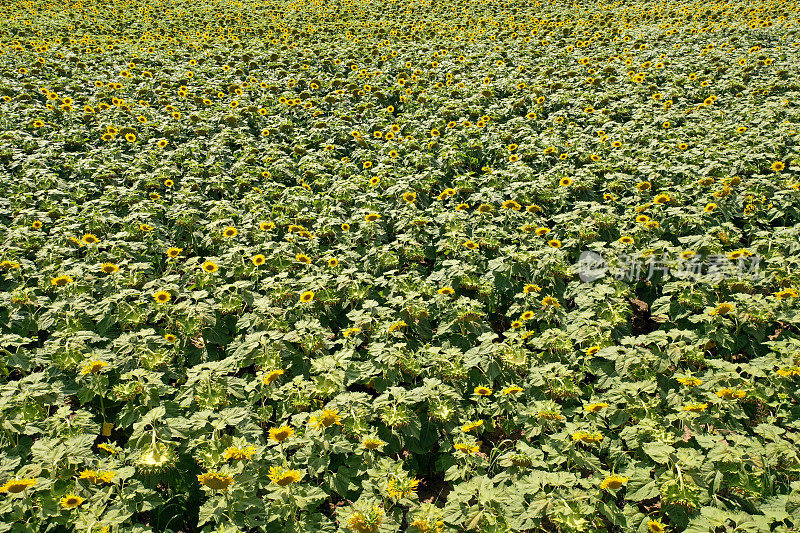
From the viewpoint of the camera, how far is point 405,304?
402cm

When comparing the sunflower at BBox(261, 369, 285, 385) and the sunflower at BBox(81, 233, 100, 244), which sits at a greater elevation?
the sunflower at BBox(81, 233, 100, 244)

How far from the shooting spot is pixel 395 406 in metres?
3.17

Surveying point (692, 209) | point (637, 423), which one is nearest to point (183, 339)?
point (637, 423)

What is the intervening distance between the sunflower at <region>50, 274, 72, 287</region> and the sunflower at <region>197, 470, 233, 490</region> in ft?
7.96

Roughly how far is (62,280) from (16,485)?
1.99 metres

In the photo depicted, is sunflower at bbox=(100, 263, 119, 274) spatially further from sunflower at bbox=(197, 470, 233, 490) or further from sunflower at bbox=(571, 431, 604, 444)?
sunflower at bbox=(571, 431, 604, 444)

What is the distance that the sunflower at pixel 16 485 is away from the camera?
2.56m

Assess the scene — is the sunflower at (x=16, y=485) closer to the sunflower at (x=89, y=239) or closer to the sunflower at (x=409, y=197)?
the sunflower at (x=89, y=239)

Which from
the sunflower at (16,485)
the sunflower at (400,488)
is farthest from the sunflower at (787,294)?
the sunflower at (16,485)

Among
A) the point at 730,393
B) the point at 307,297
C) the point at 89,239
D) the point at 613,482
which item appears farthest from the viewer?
the point at 89,239

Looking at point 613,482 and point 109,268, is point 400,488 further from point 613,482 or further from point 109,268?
point 109,268

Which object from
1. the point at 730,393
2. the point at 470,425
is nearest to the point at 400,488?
the point at 470,425

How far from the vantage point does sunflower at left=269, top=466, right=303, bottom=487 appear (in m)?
2.65

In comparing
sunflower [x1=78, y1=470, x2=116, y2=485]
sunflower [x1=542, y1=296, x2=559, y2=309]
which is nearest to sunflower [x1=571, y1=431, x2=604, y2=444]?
sunflower [x1=542, y1=296, x2=559, y2=309]
